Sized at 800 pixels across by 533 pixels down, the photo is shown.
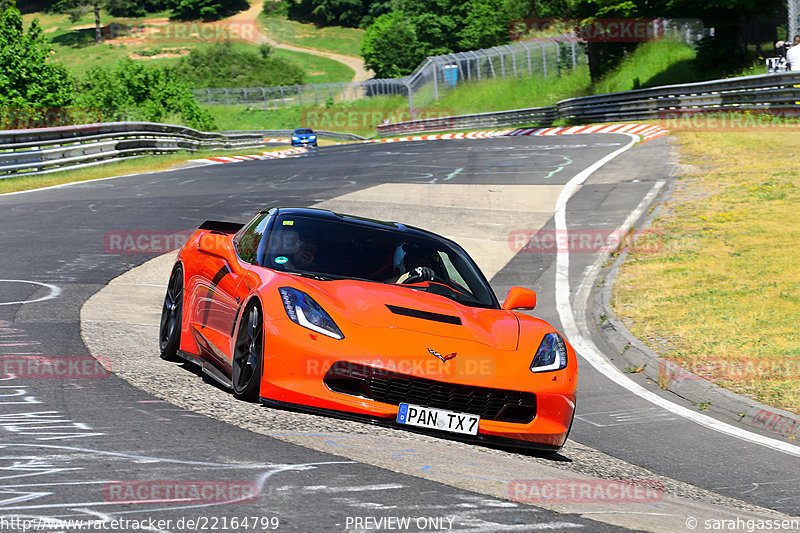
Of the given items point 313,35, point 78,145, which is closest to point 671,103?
point 78,145

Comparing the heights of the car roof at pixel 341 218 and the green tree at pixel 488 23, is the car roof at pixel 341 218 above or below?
below

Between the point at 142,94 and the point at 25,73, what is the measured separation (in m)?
14.5

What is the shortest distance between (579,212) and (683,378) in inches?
383

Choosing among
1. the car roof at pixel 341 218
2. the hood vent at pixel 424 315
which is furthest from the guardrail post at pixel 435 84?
the hood vent at pixel 424 315

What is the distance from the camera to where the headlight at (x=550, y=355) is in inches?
249

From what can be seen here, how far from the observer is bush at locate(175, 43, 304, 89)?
10738 centimetres

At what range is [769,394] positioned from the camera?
7.90 meters

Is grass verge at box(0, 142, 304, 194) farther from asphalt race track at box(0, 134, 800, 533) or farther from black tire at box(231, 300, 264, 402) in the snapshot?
black tire at box(231, 300, 264, 402)

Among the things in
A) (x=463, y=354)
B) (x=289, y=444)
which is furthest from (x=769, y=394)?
(x=289, y=444)

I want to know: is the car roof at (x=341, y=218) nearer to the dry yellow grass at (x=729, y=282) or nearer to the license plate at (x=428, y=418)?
the license plate at (x=428, y=418)

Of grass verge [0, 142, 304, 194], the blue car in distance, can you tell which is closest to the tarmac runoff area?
grass verge [0, 142, 304, 194]

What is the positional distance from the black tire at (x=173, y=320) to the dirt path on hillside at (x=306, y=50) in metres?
108

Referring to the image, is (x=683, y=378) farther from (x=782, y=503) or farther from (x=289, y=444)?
(x=289, y=444)

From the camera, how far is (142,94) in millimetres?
50375
